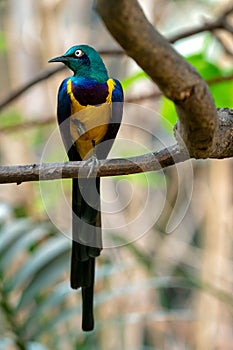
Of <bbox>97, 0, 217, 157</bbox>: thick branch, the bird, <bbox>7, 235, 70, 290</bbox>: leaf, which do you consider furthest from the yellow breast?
<bbox>7, 235, 70, 290</bbox>: leaf

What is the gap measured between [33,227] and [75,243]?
2.17 ft

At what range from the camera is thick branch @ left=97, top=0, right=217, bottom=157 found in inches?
20.1

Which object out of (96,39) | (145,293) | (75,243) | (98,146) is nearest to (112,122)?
(98,146)

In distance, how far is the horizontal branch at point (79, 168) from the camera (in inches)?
36.2

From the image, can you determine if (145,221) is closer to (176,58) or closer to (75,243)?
(75,243)

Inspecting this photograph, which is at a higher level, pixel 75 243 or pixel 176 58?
pixel 176 58

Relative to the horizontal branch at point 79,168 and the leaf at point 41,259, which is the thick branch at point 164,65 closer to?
the horizontal branch at point 79,168

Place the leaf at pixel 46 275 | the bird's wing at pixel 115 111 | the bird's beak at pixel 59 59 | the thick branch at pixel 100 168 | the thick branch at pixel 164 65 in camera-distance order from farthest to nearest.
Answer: the leaf at pixel 46 275 < the bird's wing at pixel 115 111 < the bird's beak at pixel 59 59 < the thick branch at pixel 100 168 < the thick branch at pixel 164 65

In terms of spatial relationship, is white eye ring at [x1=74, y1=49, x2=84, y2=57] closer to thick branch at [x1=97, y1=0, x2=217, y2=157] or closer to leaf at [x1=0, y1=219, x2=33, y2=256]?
thick branch at [x1=97, y1=0, x2=217, y2=157]

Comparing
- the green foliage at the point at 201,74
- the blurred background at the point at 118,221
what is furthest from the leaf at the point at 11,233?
the green foliage at the point at 201,74

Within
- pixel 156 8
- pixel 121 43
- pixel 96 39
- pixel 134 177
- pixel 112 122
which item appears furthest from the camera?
pixel 96 39

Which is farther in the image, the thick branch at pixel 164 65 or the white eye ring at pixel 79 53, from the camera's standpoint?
the white eye ring at pixel 79 53

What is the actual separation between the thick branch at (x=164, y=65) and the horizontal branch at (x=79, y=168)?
0.20m

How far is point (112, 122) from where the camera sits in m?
1.16
